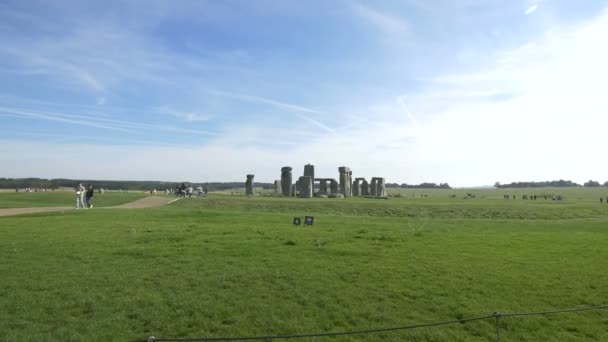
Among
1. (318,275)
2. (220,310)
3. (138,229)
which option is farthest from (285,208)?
(220,310)

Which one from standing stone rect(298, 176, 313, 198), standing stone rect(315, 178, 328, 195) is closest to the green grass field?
standing stone rect(298, 176, 313, 198)

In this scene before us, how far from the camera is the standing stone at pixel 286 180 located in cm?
5259

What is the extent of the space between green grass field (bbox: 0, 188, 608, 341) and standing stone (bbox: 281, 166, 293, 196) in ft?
116

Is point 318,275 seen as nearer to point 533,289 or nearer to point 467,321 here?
point 467,321

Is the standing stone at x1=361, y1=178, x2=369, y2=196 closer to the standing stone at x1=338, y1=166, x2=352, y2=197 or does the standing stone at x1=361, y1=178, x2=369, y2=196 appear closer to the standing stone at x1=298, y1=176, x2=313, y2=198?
the standing stone at x1=338, y1=166, x2=352, y2=197

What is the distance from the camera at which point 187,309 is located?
8.38 m

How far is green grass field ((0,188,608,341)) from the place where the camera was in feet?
25.7

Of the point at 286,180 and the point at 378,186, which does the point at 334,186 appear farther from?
the point at 378,186

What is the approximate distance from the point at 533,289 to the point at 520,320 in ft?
7.05

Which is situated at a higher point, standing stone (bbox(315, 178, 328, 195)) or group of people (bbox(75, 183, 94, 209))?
standing stone (bbox(315, 178, 328, 195))

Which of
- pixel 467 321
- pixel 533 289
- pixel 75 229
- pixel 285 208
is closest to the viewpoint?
pixel 467 321

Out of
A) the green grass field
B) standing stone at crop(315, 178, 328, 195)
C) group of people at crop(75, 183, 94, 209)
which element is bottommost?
the green grass field

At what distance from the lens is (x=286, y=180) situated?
173ft

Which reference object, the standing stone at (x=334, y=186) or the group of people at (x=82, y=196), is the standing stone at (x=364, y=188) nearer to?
the standing stone at (x=334, y=186)
